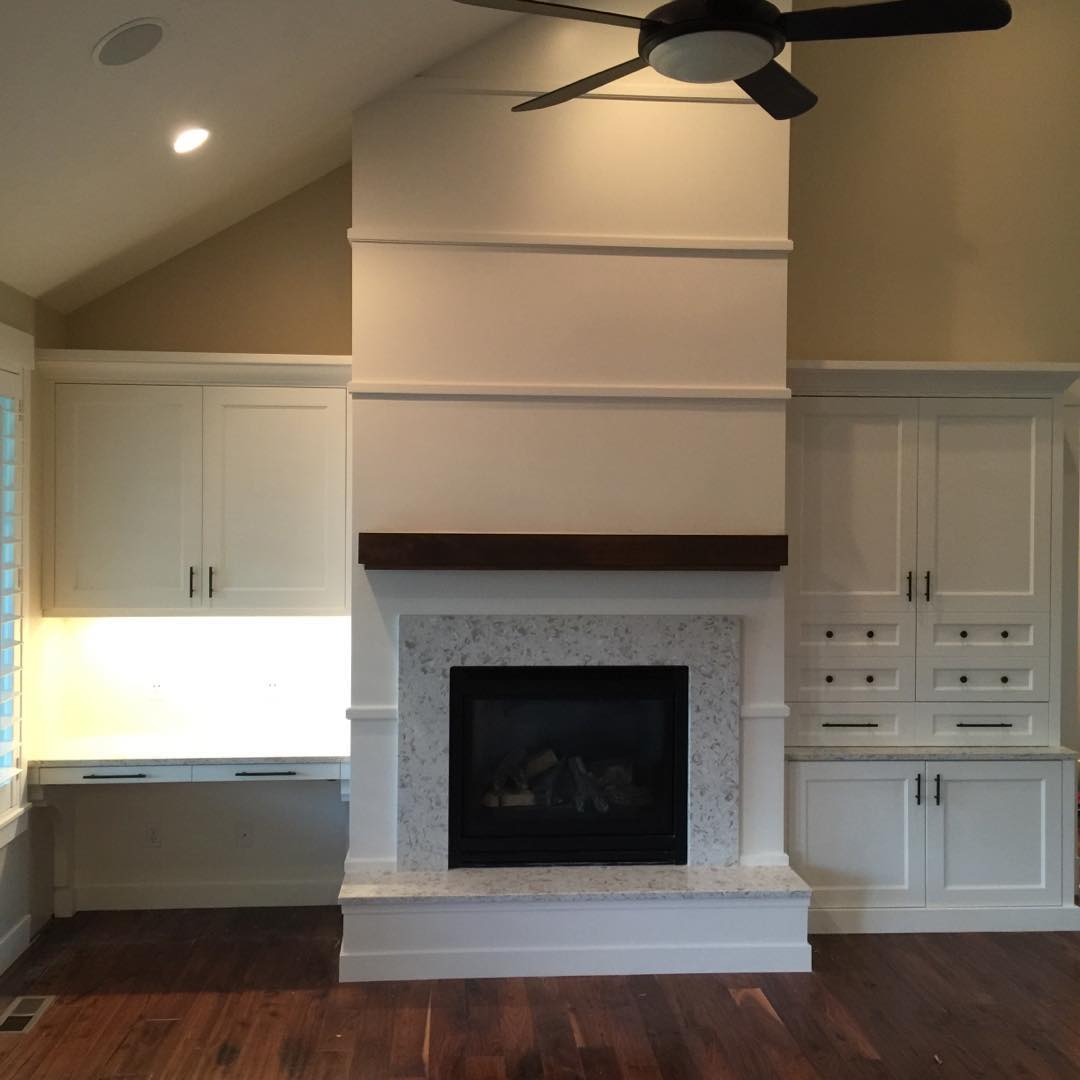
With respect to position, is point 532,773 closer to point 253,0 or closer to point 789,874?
point 789,874

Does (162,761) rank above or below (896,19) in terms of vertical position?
Answer: below

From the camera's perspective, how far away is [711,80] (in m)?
2.35

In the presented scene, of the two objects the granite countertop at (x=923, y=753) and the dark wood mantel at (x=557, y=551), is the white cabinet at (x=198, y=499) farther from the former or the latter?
the granite countertop at (x=923, y=753)

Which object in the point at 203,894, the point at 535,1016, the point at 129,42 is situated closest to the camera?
the point at 129,42

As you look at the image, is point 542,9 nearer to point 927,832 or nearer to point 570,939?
point 570,939

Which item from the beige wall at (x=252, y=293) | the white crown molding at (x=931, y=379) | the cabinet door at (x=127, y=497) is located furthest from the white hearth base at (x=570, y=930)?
the beige wall at (x=252, y=293)

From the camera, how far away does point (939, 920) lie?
3.79 m

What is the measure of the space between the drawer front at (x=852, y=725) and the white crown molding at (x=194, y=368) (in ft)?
7.49

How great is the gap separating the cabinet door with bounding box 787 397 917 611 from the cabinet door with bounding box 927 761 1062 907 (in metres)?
0.75

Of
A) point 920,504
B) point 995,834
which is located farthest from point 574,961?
point 920,504

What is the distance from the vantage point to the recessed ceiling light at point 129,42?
2408mm

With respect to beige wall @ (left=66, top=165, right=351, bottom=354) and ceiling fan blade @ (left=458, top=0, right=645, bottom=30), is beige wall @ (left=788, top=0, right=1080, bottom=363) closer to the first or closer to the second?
beige wall @ (left=66, top=165, right=351, bottom=354)

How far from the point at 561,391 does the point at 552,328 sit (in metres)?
0.24

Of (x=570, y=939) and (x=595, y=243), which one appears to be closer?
(x=570, y=939)
